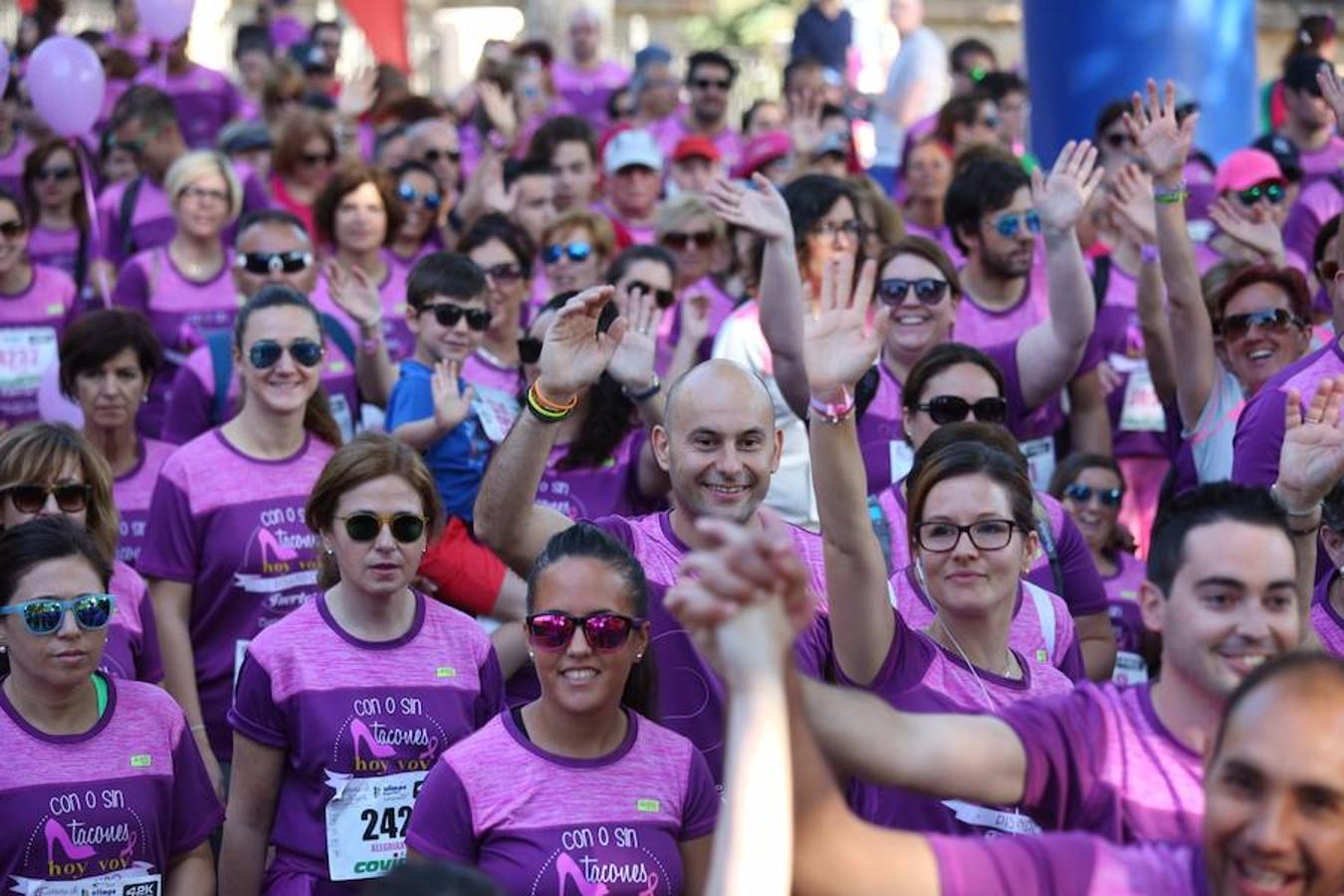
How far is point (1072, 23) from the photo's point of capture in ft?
39.6

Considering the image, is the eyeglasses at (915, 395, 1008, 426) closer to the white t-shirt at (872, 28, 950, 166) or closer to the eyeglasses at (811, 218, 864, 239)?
the eyeglasses at (811, 218, 864, 239)

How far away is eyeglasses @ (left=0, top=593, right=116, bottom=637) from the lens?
5.07 metres

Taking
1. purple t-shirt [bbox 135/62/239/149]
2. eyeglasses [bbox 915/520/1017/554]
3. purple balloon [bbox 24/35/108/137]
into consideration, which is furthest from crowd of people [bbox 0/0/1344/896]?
purple t-shirt [bbox 135/62/239/149]

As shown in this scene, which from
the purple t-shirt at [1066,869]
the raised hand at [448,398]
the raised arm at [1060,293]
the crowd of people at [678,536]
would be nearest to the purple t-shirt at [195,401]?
the crowd of people at [678,536]

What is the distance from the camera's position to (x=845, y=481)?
166 inches

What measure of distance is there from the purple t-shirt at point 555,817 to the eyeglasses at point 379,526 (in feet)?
3.07

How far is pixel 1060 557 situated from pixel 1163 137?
2.02m

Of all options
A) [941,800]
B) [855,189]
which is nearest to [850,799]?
[941,800]

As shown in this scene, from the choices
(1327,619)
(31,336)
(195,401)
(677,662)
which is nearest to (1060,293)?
(1327,619)

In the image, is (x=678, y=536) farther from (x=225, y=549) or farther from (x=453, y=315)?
(x=453, y=315)

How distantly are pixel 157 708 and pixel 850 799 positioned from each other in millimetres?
1715

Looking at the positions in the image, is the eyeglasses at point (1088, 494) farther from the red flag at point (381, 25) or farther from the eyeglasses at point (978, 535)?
the red flag at point (381, 25)

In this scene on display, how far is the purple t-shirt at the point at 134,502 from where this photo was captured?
675 centimetres

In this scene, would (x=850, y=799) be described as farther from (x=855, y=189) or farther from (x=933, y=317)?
(x=855, y=189)
